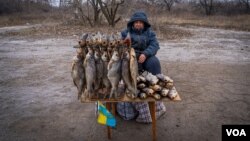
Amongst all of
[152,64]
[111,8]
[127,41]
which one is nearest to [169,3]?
[111,8]

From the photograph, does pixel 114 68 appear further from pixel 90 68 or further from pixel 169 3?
pixel 169 3

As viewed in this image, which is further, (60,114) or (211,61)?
(211,61)

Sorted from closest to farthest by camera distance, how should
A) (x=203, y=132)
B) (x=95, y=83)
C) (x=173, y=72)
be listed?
1. (x=95, y=83)
2. (x=203, y=132)
3. (x=173, y=72)

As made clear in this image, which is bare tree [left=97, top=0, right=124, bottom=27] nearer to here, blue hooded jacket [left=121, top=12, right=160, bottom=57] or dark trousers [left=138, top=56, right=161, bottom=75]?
blue hooded jacket [left=121, top=12, right=160, bottom=57]

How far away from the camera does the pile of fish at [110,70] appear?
2.76 meters

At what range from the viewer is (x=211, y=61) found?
750 cm

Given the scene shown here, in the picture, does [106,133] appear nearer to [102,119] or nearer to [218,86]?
[102,119]

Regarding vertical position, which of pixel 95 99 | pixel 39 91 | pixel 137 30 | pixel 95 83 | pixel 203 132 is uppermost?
pixel 137 30

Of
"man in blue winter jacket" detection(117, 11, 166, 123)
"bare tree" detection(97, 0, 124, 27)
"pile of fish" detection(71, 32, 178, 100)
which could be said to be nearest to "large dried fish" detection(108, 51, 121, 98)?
"pile of fish" detection(71, 32, 178, 100)

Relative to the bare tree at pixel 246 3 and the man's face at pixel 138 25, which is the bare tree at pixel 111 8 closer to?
the man's face at pixel 138 25

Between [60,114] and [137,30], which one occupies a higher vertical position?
[137,30]

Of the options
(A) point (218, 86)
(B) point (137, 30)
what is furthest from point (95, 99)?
(A) point (218, 86)

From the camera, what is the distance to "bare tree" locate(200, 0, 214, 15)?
30.5 metres

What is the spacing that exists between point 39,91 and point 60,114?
128 centimetres
